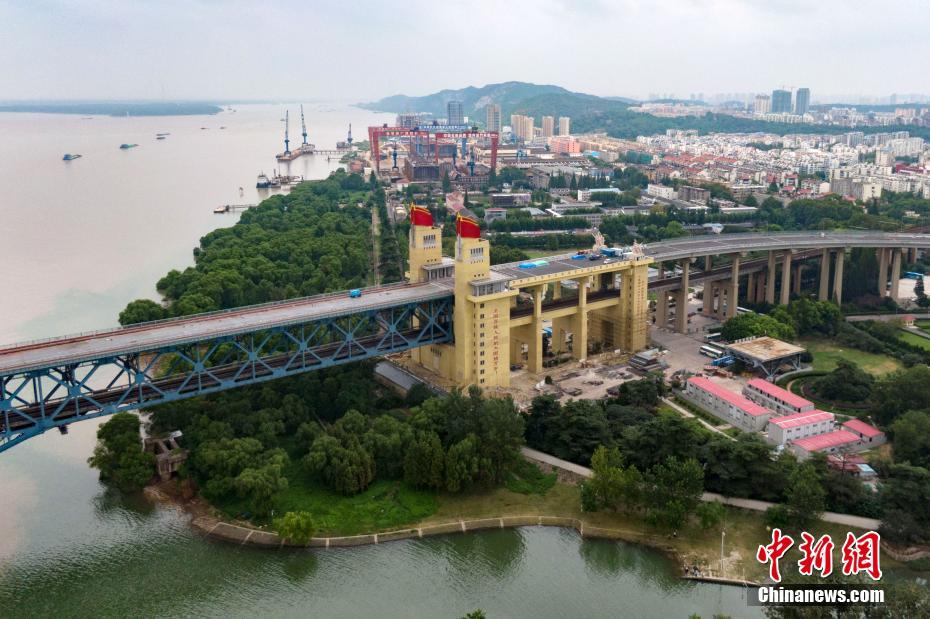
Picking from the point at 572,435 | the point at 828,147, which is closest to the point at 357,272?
the point at 572,435

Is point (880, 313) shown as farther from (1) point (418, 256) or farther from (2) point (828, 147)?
(2) point (828, 147)

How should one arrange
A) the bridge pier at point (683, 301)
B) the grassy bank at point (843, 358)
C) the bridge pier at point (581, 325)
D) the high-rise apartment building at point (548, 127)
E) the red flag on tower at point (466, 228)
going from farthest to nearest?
the high-rise apartment building at point (548, 127)
the bridge pier at point (683, 301)
the bridge pier at point (581, 325)
the grassy bank at point (843, 358)
the red flag on tower at point (466, 228)

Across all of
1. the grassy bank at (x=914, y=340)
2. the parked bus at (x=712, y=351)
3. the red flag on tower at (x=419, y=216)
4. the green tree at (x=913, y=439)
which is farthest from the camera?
the grassy bank at (x=914, y=340)

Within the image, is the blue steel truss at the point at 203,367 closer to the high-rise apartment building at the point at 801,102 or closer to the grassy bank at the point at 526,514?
the grassy bank at the point at 526,514

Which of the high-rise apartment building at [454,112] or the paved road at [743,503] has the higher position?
the high-rise apartment building at [454,112]

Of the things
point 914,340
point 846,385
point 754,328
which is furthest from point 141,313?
point 914,340

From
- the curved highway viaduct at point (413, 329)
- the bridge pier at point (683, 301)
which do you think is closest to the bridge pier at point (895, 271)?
the curved highway viaduct at point (413, 329)

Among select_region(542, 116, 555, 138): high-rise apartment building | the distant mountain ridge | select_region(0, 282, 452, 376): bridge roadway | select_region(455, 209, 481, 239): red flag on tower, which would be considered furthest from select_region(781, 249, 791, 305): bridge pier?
the distant mountain ridge

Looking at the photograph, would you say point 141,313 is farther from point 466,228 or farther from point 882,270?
point 882,270

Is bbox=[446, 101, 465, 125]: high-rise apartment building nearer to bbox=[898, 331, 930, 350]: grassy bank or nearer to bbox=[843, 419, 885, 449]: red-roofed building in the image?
bbox=[898, 331, 930, 350]: grassy bank
